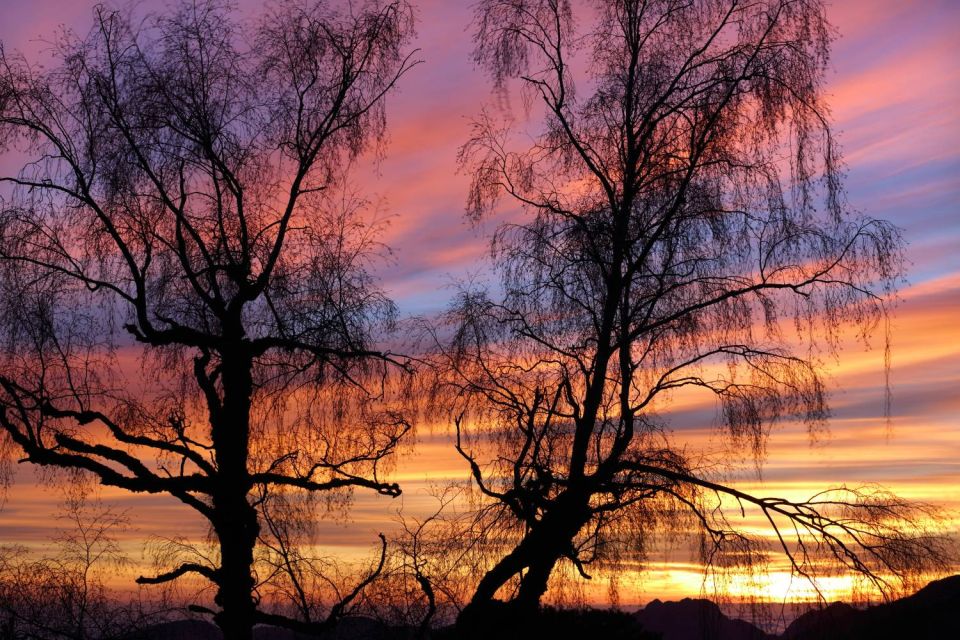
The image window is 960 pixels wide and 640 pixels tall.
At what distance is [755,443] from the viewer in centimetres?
1231

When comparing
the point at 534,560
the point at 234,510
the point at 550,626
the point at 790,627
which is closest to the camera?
the point at 790,627

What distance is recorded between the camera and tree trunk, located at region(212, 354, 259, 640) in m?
12.5

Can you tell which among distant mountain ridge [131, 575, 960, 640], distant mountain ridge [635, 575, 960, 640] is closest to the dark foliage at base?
distant mountain ridge [131, 575, 960, 640]

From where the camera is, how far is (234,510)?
1256 cm

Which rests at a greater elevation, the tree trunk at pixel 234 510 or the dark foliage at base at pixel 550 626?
the tree trunk at pixel 234 510

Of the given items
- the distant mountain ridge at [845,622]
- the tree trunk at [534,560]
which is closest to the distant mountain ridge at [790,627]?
the distant mountain ridge at [845,622]

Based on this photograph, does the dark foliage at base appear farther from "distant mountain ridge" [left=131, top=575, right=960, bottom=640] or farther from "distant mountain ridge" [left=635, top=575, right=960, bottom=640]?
"distant mountain ridge" [left=635, top=575, right=960, bottom=640]

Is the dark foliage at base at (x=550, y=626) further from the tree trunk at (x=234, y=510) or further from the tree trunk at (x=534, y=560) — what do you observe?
the tree trunk at (x=234, y=510)

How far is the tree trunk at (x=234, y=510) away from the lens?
12523 mm

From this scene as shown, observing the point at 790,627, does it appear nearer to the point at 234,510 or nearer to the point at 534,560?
the point at 534,560

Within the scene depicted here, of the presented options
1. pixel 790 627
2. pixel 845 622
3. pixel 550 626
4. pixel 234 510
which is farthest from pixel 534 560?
pixel 234 510

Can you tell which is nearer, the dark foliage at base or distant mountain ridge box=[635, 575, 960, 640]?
distant mountain ridge box=[635, 575, 960, 640]

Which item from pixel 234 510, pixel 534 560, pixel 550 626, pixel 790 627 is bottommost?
pixel 550 626

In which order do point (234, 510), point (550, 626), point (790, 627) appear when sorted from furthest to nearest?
point (550, 626) → point (234, 510) → point (790, 627)
